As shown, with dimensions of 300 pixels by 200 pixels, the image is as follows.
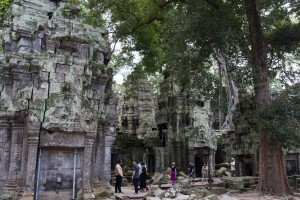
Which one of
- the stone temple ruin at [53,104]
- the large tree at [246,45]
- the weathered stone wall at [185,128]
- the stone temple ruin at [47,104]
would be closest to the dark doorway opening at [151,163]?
the weathered stone wall at [185,128]

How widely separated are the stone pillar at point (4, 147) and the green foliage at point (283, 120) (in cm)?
845

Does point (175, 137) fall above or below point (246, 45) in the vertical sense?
below

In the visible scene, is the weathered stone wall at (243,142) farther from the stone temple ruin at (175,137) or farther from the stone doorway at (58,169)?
the stone doorway at (58,169)

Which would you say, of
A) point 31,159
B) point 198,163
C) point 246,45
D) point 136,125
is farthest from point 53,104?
point 136,125

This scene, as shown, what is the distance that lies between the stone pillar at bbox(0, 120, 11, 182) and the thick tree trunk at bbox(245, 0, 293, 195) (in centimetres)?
876

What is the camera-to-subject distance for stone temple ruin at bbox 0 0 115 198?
9.07 meters

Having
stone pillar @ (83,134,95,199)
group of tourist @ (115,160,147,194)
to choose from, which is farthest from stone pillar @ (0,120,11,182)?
group of tourist @ (115,160,147,194)

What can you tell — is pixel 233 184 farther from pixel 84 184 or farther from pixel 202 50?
pixel 84 184

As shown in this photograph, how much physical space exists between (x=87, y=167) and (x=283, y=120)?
6955 mm

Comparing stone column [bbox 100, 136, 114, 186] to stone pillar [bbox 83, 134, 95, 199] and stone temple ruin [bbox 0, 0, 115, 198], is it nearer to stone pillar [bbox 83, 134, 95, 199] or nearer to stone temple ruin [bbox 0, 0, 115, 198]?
stone temple ruin [bbox 0, 0, 115, 198]

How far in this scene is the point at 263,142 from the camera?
12312 millimetres

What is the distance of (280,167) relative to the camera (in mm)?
12055

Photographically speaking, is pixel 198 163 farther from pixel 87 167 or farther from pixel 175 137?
pixel 87 167

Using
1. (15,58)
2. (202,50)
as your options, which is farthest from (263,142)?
(15,58)
